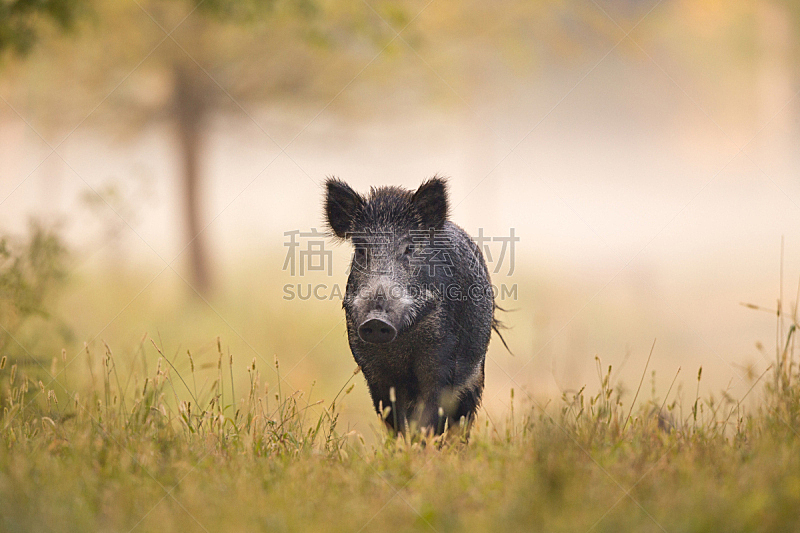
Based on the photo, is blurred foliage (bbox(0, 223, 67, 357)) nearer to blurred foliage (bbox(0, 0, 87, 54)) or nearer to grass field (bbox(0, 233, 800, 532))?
grass field (bbox(0, 233, 800, 532))

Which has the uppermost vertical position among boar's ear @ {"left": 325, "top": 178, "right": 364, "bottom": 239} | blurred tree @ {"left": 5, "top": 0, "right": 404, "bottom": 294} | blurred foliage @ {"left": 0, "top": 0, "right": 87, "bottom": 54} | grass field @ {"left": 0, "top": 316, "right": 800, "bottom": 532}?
blurred tree @ {"left": 5, "top": 0, "right": 404, "bottom": 294}

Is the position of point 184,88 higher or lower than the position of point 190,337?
higher

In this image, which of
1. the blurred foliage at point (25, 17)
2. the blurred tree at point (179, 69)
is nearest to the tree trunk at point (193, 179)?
the blurred tree at point (179, 69)

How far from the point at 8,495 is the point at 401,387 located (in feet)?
8.69

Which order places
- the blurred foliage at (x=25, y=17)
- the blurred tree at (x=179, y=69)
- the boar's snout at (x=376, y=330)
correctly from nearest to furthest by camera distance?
the boar's snout at (x=376, y=330) < the blurred foliage at (x=25, y=17) < the blurred tree at (x=179, y=69)

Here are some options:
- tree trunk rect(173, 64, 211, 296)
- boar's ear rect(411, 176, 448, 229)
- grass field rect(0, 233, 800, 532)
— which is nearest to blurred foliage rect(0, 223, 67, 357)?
grass field rect(0, 233, 800, 532)

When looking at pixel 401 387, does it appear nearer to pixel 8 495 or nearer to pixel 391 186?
pixel 391 186

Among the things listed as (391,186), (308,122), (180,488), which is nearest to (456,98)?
(308,122)

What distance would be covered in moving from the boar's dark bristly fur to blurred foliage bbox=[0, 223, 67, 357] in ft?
8.53

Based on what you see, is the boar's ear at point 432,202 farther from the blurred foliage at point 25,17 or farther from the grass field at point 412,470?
the blurred foliage at point 25,17

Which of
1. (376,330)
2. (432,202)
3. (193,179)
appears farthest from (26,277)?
(193,179)

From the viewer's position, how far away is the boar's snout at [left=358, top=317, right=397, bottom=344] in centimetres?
409

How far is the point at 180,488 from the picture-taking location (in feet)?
9.53

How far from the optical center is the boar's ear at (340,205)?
490 centimetres
